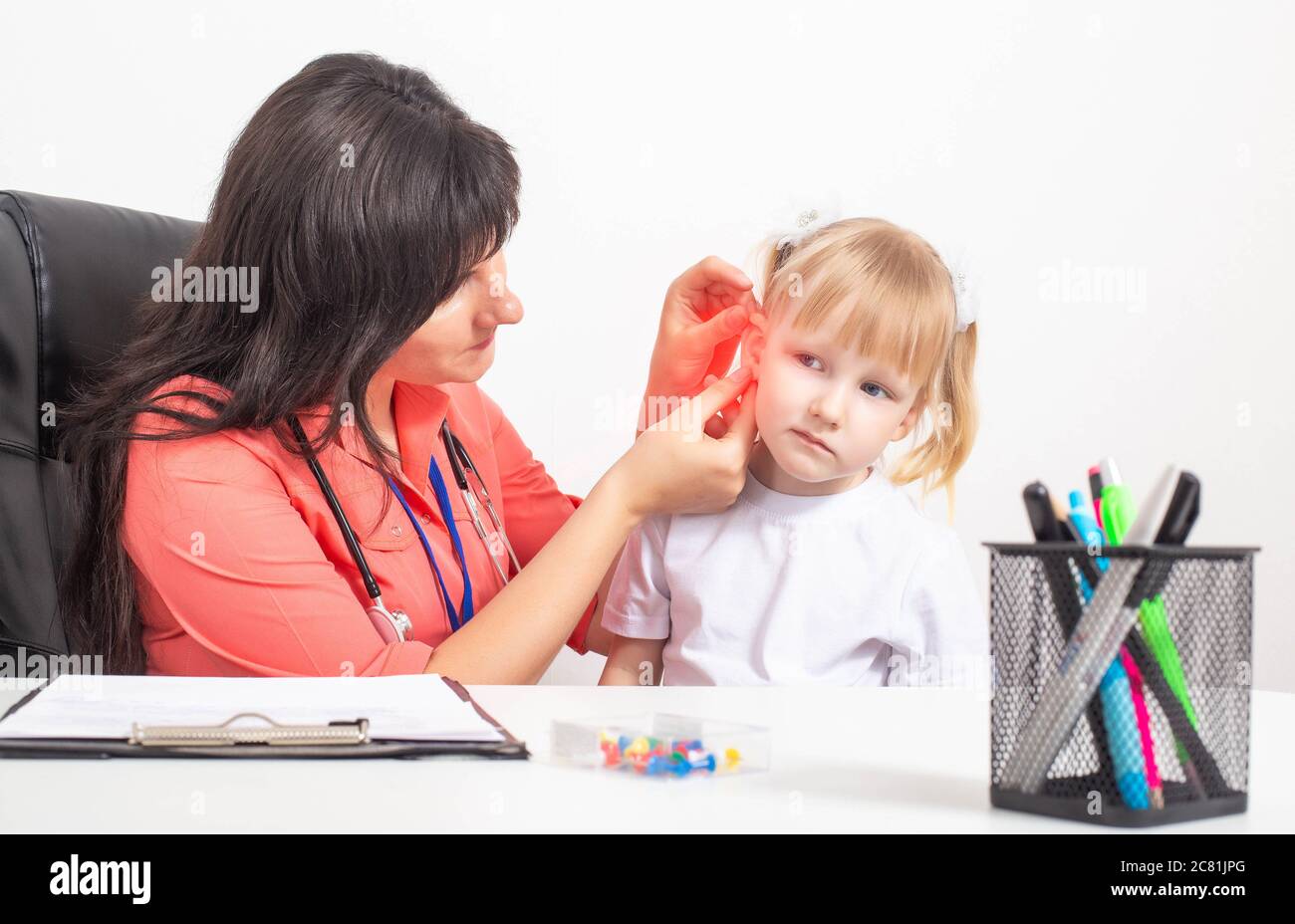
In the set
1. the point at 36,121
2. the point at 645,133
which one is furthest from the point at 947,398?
the point at 36,121

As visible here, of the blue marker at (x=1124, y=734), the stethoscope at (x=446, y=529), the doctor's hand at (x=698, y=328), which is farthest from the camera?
the doctor's hand at (x=698, y=328)

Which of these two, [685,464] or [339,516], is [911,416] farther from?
[339,516]

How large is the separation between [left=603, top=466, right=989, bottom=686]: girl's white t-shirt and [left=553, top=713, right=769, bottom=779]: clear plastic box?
613mm

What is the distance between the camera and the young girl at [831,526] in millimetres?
1295

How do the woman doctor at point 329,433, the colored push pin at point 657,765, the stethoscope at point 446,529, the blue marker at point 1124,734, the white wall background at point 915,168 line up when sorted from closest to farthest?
the blue marker at point 1124,734 < the colored push pin at point 657,765 < the woman doctor at point 329,433 < the stethoscope at point 446,529 < the white wall background at point 915,168

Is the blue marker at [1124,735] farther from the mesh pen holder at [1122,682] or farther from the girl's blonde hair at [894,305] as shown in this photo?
the girl's blonde hair at [894,305]

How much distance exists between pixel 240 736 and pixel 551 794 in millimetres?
203

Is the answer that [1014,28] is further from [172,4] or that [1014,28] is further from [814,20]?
[172,4]

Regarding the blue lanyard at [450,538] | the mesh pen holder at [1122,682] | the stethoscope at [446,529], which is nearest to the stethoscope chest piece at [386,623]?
the stethoscope at [446,529]

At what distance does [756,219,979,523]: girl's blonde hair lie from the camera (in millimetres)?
1290

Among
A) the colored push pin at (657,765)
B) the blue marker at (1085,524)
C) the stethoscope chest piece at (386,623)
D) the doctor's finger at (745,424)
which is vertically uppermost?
the doctor's finger at (745,424)

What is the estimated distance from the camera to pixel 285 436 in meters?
1.32

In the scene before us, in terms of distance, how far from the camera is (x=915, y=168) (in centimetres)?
237
